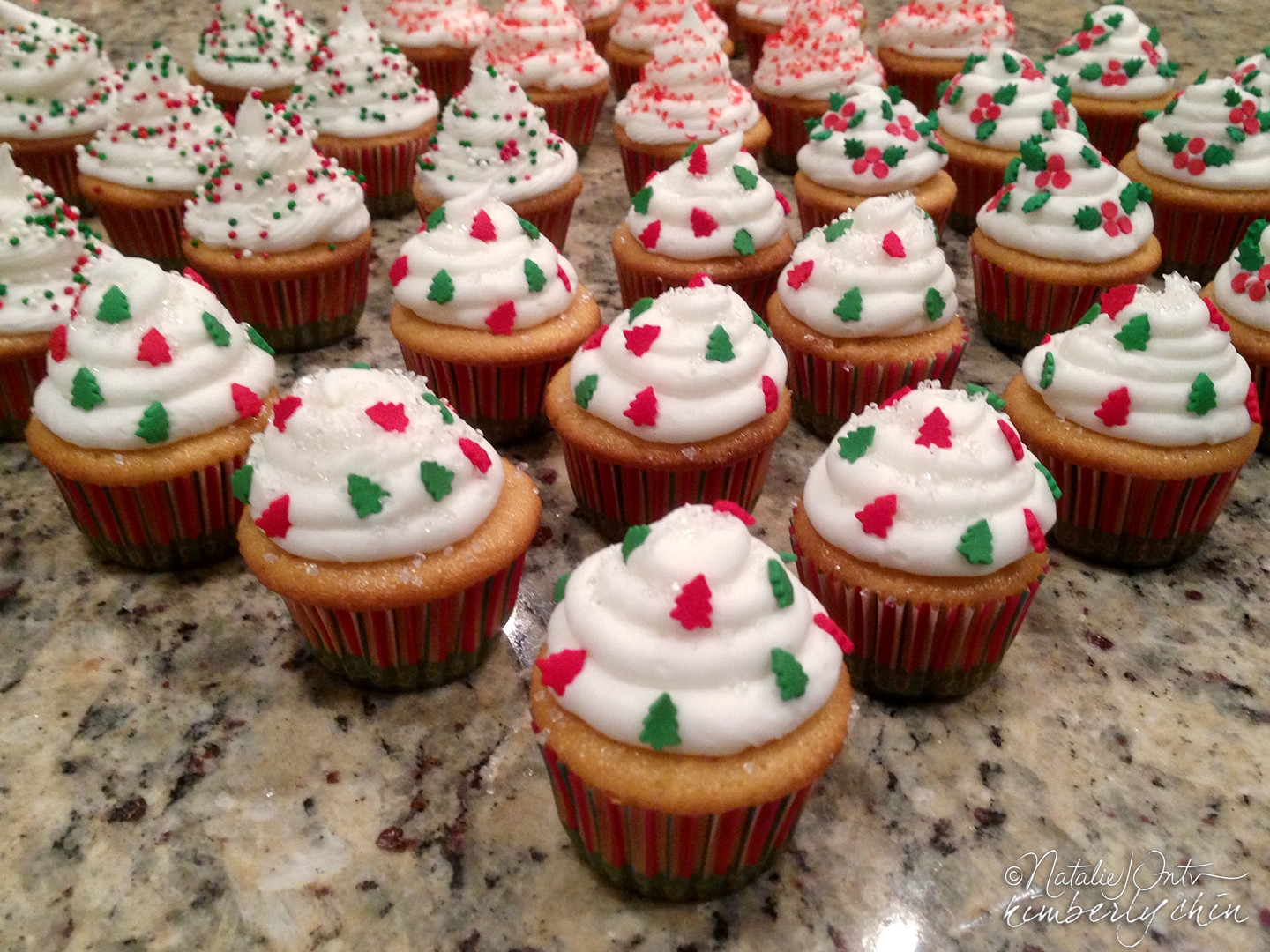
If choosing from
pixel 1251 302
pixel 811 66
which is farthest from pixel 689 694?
pixel 811 66

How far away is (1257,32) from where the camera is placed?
6.02m

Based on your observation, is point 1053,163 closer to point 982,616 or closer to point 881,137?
point 881,137

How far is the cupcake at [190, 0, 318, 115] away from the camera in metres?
4.96

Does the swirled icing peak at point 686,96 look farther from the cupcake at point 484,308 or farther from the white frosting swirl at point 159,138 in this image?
the white frosting swirl at point 159,138

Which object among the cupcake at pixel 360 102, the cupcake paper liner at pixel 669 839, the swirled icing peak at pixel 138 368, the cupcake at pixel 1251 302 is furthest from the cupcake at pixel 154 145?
the cupcake at pixel 1251 302

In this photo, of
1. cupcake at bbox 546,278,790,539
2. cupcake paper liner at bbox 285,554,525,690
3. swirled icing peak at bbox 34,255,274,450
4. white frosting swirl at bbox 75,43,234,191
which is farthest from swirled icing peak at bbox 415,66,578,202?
cupcake paper liner at bbox 285,554,525,690

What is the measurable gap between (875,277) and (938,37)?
8.93 ft

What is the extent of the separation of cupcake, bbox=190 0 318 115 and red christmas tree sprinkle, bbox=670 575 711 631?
13.9ft

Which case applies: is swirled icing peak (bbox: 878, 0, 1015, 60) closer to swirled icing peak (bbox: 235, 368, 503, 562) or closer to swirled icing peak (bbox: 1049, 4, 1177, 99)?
swirled icing peak (bbox: 1049, 4, 1177, 99)

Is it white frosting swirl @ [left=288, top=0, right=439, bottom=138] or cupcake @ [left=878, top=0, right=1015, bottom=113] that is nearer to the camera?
white frosting swirl @ [left=288, top=0, right=439, bottom=138]

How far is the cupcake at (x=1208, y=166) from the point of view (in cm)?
399

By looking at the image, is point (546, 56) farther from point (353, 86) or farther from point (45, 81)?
point (45, 81)

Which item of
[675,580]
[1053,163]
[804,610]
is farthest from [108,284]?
[1053,163]

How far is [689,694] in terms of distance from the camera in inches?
71.9
